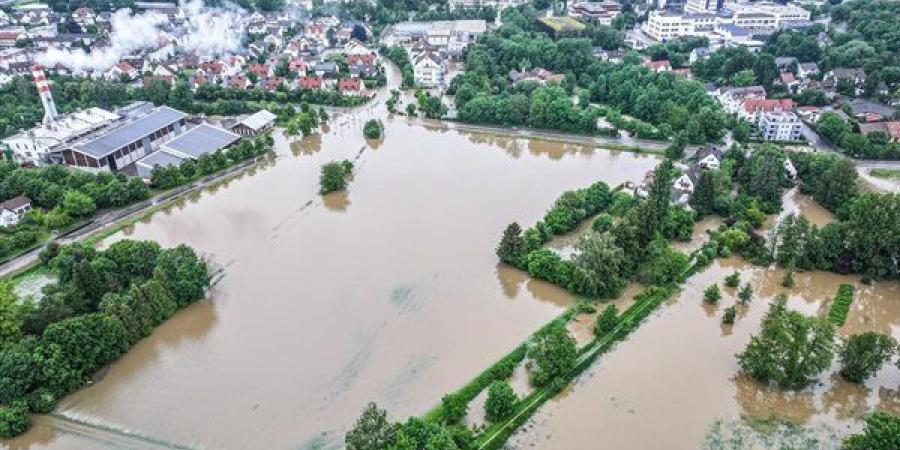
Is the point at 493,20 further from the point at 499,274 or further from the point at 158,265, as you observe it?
the point at 158,265

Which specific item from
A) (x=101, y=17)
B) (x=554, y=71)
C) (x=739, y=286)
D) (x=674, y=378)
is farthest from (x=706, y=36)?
(x=101, y=17)

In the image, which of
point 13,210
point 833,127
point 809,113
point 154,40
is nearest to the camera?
point 13,210

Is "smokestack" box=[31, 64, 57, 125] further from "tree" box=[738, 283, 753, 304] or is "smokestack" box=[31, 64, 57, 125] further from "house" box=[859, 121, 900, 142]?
"house" box=[859, 121, 900, 142]

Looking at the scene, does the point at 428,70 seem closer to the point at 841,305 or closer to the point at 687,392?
the point at 841,305

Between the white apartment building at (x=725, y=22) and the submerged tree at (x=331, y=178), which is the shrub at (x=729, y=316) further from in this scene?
the white apartment building at (x=725, y=22)

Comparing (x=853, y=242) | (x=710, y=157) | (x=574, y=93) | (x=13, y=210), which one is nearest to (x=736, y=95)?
(x=574, y=93)

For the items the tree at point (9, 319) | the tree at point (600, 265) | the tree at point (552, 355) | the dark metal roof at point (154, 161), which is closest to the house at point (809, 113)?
the tree at point (600, 265)

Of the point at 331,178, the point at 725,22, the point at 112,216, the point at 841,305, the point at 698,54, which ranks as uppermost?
the point at 725,22
